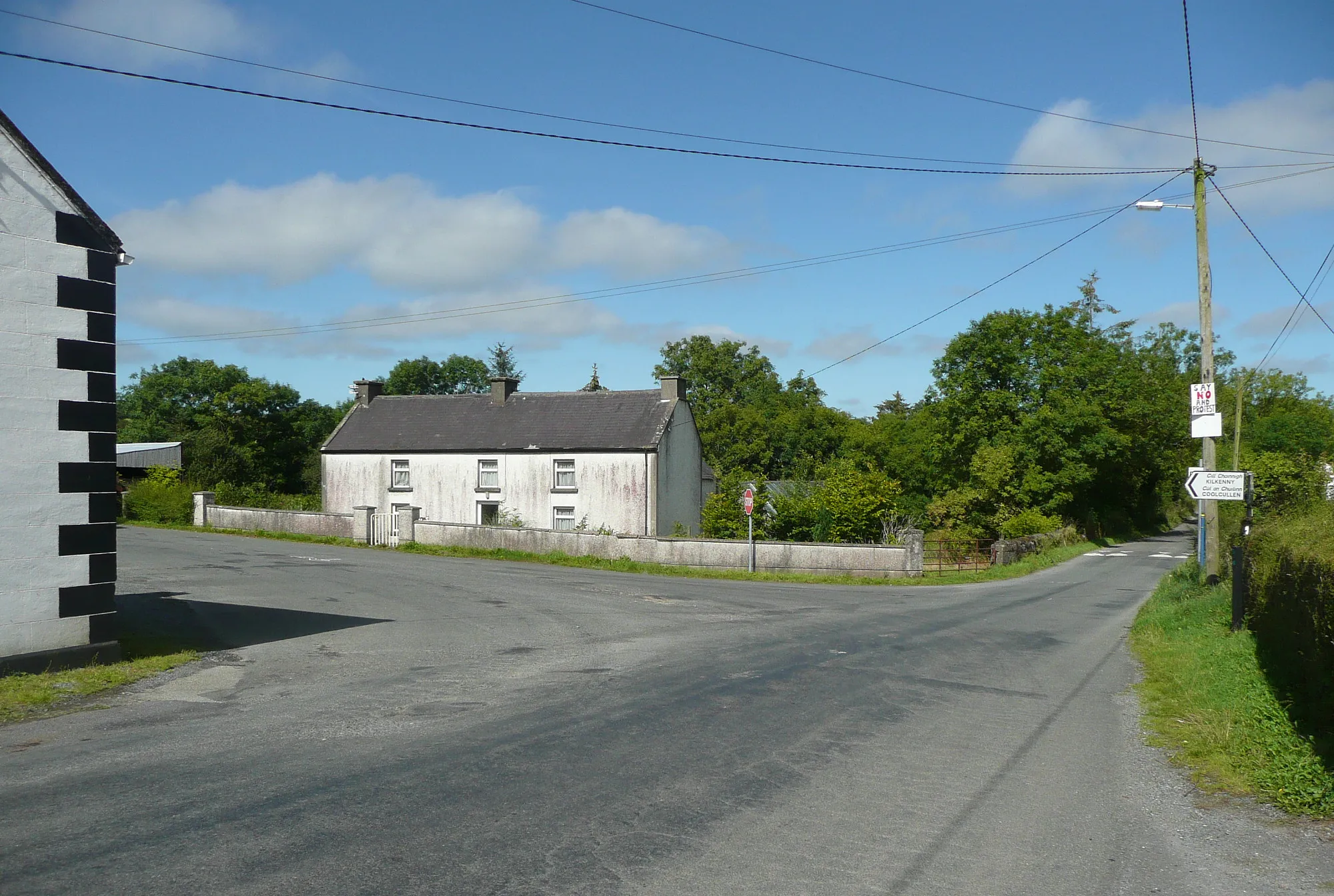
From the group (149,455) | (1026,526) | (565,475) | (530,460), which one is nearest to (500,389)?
(530,460)

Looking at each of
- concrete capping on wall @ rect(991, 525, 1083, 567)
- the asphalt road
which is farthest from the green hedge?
concrete capping on wall @ rect(991, 525, 1083, 567)

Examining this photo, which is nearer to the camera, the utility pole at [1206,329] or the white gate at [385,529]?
the utility pole at [1206,329]

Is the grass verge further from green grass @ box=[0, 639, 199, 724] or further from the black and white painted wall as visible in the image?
the black and white painted wall

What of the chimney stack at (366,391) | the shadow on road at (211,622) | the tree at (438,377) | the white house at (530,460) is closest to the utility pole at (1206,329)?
the shadow on road at (211,622)

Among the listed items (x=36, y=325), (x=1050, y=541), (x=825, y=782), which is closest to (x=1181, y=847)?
(x=825, y=782)

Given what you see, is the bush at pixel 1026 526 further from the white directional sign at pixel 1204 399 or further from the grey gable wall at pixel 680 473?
the white directional sign at pixel 1204 399

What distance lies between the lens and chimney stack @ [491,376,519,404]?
4609 cm

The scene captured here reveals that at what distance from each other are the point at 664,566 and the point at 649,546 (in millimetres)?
1251

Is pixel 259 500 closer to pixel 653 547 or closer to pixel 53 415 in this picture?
pixel 653 547

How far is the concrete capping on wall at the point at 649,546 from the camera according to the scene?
30.4 m

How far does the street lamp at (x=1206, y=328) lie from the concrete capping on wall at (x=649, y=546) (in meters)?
12.1

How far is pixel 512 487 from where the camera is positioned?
4303cm

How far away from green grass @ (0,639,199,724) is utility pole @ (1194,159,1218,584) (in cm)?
1753

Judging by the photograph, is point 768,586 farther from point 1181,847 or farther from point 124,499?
point 124,499
